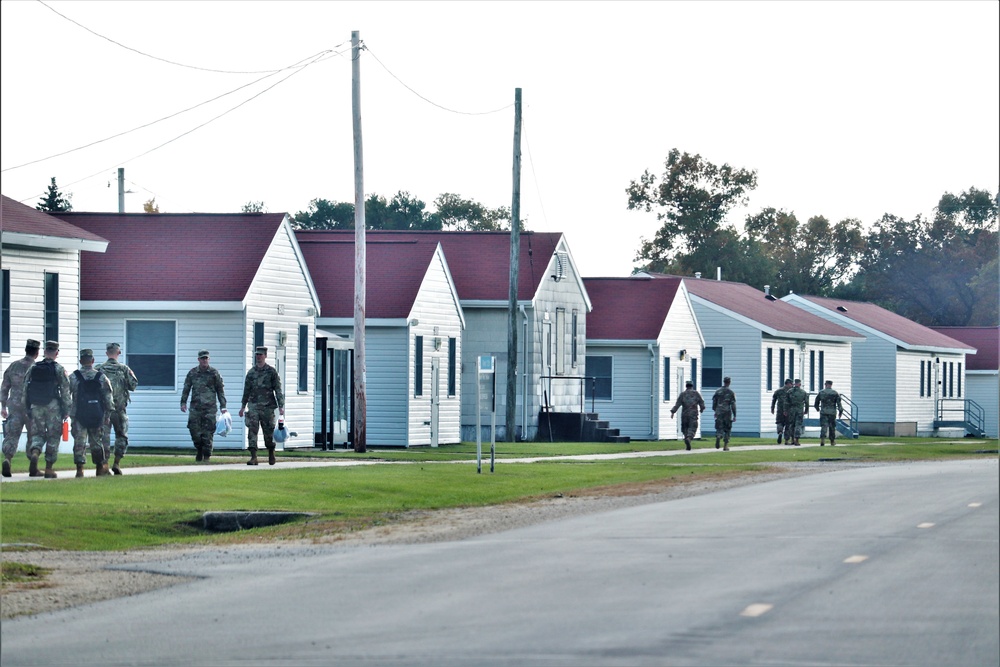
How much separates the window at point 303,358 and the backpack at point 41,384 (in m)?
14.4

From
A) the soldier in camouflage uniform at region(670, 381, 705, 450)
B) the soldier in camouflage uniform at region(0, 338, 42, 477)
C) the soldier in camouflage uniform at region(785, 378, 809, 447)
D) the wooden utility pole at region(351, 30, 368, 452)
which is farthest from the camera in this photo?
the soldier in camouflage uniform at region(785, 378, 809, 447)

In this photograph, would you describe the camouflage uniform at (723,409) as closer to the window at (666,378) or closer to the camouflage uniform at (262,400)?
the window at (666,378)

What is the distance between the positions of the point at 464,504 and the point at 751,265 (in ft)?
205

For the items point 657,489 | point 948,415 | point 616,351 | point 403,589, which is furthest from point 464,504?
point 948,415

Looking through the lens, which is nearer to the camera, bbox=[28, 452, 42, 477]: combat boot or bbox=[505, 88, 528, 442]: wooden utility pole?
bbox=[28, 452, 42, 477]: combat boot

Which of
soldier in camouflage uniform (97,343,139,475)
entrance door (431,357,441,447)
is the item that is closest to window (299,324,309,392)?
entrance door (431,357,441,447)

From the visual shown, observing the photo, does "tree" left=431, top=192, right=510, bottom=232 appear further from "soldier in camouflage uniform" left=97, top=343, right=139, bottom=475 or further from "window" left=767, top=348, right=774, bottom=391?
"soldier in camouflage uniform" left=97, top=343, right=139, bottom=475

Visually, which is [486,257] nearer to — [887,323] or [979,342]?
[887,323]

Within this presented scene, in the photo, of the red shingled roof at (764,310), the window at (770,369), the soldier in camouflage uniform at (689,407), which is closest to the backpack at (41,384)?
the soldier in camouflage uniform at (689,407)

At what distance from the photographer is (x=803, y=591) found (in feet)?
39.4

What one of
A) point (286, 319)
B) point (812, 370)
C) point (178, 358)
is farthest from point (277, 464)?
point (812, 370)

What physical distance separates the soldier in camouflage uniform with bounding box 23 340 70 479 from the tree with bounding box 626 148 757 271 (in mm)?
62393

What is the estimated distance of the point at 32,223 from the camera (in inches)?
1110

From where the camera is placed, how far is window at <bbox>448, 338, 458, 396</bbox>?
40969 mm
